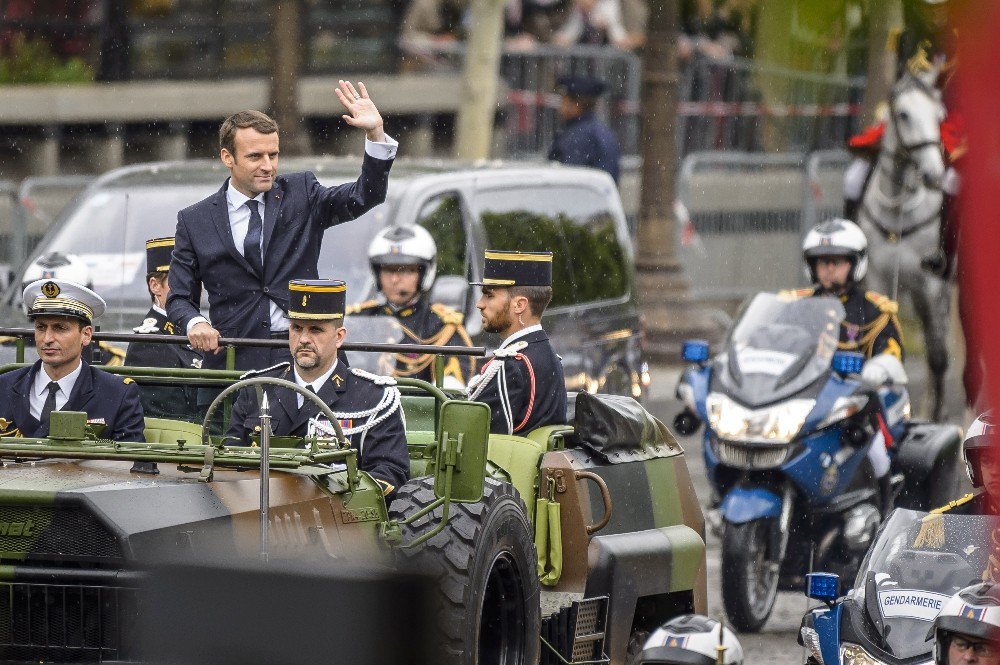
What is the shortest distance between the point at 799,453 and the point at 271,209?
11.2ft

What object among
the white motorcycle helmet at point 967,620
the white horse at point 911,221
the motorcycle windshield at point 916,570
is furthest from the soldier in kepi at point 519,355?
the white horse at point 911,221

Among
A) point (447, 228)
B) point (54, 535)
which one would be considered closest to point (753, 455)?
point (447, 228)

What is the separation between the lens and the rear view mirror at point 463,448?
4852 mm

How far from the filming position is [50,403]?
5.74 metres

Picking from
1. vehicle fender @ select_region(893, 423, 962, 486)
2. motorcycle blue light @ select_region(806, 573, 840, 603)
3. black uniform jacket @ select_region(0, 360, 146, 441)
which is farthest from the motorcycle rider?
black uniform jacket @ select_region(0, 360, 146, 441)

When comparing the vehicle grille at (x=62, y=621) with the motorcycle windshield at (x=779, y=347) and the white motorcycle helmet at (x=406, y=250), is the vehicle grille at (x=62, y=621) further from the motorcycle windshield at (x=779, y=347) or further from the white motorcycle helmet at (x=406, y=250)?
the motorcycle windshield at (x=779, y=347)

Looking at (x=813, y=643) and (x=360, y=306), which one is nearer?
(x=813, y=643)

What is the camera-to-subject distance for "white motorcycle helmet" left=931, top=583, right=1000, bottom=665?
14.9 ft

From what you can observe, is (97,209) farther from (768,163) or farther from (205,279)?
(768,163)

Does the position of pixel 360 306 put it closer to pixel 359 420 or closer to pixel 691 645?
pixel 359 420

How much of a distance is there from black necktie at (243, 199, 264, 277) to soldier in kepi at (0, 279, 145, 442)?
36.6 inches

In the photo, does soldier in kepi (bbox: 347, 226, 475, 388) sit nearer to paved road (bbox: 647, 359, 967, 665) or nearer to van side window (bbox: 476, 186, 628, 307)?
van side window (bbox: 476, 186, 628, 307)

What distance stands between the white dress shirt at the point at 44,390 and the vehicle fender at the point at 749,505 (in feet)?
12.3

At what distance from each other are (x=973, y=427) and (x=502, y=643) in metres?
1.75
